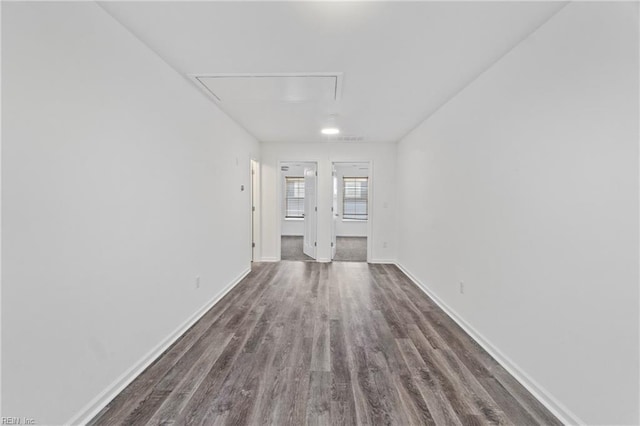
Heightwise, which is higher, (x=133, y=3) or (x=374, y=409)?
(x=133, y=3)

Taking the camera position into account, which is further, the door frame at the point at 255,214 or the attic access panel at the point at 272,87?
the door frame at the point at 255,214

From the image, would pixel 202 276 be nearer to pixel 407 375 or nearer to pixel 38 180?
pixel 38 180

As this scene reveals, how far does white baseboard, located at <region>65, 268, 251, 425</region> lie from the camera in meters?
1.52

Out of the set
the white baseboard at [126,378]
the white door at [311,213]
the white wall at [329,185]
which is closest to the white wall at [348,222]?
the white door at [311,213]

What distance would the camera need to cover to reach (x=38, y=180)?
1.27 meters

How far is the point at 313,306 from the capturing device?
3230 mm

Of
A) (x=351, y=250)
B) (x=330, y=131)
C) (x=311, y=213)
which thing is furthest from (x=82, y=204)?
(x=351, y=250)

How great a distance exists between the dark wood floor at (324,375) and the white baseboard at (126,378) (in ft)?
0.14

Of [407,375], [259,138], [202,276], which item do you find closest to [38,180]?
[202,276]

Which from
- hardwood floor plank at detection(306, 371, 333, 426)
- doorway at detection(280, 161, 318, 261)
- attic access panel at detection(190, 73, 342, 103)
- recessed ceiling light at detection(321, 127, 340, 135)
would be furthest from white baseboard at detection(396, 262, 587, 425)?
doorway at detection(280, 161, 318, 261)

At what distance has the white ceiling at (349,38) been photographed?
162 centimetres

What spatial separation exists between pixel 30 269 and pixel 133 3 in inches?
59.4

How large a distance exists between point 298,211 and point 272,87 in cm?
668

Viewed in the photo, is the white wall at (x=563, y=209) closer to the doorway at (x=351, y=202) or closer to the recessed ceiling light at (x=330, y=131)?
the recessed ceiling light at (x=330, y=131)
